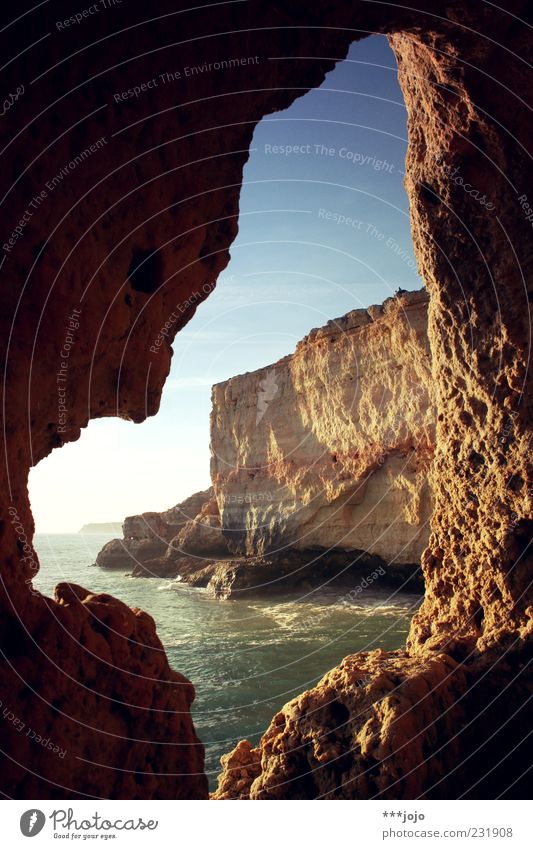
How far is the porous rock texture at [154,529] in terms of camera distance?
47281 mm

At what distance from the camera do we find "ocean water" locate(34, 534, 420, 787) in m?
12.4

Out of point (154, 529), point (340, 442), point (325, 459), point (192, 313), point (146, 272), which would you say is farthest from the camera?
point (154, 529)

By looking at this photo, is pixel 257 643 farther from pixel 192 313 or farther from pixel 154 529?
pixel 154 529

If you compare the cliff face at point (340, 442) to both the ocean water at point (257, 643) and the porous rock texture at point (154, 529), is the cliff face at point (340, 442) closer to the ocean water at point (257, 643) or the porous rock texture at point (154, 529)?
the ocean water at point (257, 643)

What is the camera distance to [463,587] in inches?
288

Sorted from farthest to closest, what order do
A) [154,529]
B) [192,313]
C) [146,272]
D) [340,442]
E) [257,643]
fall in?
1. [154,529]
2. [340,442]
3. [257,643]
4. [192,313]
5. [146,272]

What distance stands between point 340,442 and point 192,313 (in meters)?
21.7

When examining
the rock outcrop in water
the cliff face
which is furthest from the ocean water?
the cliff face

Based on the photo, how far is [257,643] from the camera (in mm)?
18562

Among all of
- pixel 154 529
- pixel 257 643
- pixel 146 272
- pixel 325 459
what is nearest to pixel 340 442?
pixel 325 459

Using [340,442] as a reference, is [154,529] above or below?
below

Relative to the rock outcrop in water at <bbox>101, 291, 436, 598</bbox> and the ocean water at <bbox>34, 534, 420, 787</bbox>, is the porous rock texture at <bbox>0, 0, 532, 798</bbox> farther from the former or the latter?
the rock outcrop in water at <bbox>101, 291, 436, 598</bbox>

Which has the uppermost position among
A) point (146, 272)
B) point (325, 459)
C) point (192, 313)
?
point (146, 272)

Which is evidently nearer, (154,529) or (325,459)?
(325,459)
